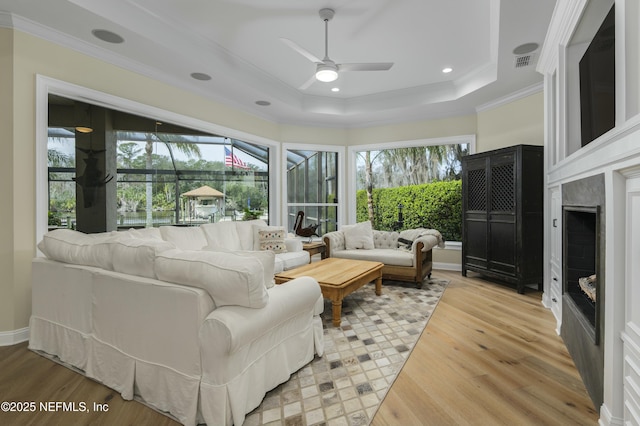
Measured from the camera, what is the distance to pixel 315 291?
2184 millimetres

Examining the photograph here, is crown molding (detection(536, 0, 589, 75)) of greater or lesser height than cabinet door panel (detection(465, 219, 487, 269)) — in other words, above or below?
above

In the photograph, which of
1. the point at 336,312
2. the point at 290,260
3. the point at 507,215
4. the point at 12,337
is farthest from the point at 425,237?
the point at 12,337

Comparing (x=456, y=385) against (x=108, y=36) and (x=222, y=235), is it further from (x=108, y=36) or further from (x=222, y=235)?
(x=108, y=36)

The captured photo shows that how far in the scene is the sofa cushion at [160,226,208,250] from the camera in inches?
135

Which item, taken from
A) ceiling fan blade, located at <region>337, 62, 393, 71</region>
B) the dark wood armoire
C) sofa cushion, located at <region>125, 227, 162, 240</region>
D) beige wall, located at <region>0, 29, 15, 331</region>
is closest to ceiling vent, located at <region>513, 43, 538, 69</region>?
the dark wood armoire

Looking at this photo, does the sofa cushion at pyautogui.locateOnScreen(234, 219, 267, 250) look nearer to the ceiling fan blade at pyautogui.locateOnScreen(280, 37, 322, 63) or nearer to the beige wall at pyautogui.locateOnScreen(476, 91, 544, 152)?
the ceiling fan blade at pyautogui.locateOnScreen(280, 37, 322, 63)

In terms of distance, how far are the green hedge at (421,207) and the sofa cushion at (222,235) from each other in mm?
3208

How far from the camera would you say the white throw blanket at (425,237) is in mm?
4312

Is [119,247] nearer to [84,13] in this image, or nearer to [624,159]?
[84,13]

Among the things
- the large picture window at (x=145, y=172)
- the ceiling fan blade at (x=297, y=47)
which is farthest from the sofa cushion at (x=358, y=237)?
the ceiling fan blade at (x=297, y=47)

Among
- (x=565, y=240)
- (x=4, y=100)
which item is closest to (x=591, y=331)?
(x=565, y=240)

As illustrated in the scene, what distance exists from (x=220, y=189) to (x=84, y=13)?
8.96 feet

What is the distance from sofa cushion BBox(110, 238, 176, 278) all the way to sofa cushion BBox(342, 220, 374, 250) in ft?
11.1

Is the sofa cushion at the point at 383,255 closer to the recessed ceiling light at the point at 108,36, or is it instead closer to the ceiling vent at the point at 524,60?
the ceiling vent at the point at 524,60
